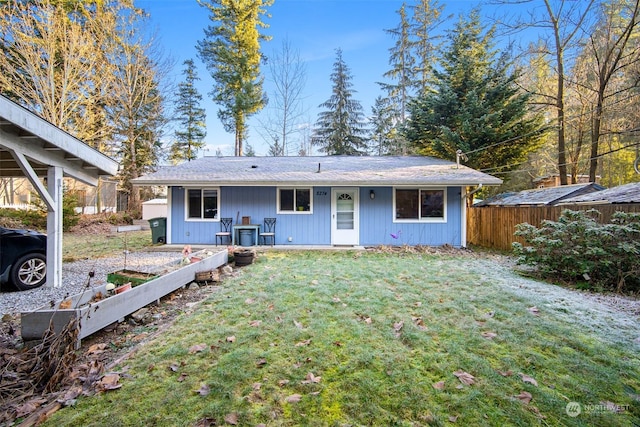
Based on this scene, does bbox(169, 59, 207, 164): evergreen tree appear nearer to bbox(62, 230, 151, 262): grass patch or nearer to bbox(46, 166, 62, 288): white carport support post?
bbox(62, 230, 151, 262): grass patch

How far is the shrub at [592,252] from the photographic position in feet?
16.6

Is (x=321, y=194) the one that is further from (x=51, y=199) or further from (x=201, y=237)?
(x=51, y=199)

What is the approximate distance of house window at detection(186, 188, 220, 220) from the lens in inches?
380

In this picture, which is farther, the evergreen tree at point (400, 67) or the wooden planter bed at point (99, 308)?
the evergreen tree at point (400, 67)

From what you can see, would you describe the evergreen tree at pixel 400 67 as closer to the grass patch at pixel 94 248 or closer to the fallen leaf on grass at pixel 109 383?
the grass patch at pixel 94 248

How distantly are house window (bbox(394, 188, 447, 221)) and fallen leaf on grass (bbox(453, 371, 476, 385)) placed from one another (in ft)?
24.5

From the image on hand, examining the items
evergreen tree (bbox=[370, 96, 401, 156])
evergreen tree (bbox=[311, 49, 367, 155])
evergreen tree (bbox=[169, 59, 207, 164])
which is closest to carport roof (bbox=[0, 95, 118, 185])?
evergreen tree (bbox=[311, 49, 367, 155])

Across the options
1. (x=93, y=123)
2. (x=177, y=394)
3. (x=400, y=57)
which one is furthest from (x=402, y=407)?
(x=400, y=57)

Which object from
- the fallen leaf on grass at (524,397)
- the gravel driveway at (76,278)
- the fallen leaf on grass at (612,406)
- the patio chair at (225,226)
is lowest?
the fallen leaf on grass at (612,406)

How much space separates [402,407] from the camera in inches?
80.5

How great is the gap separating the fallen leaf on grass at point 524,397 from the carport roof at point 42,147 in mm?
6349

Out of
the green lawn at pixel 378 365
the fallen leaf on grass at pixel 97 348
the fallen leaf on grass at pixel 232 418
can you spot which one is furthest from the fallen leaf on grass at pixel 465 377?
the fallen leaf on grass at pixel 97 348

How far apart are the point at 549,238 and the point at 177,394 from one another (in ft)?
22.6

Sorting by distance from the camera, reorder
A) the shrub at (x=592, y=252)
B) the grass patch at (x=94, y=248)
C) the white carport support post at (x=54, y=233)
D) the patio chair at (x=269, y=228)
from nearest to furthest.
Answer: the white carport support post at (x=54, y=233) < the shrub at (x=592, y=252) < the grass patch at (x=94, y=248) < the patio chair at (x=269, y=228)
